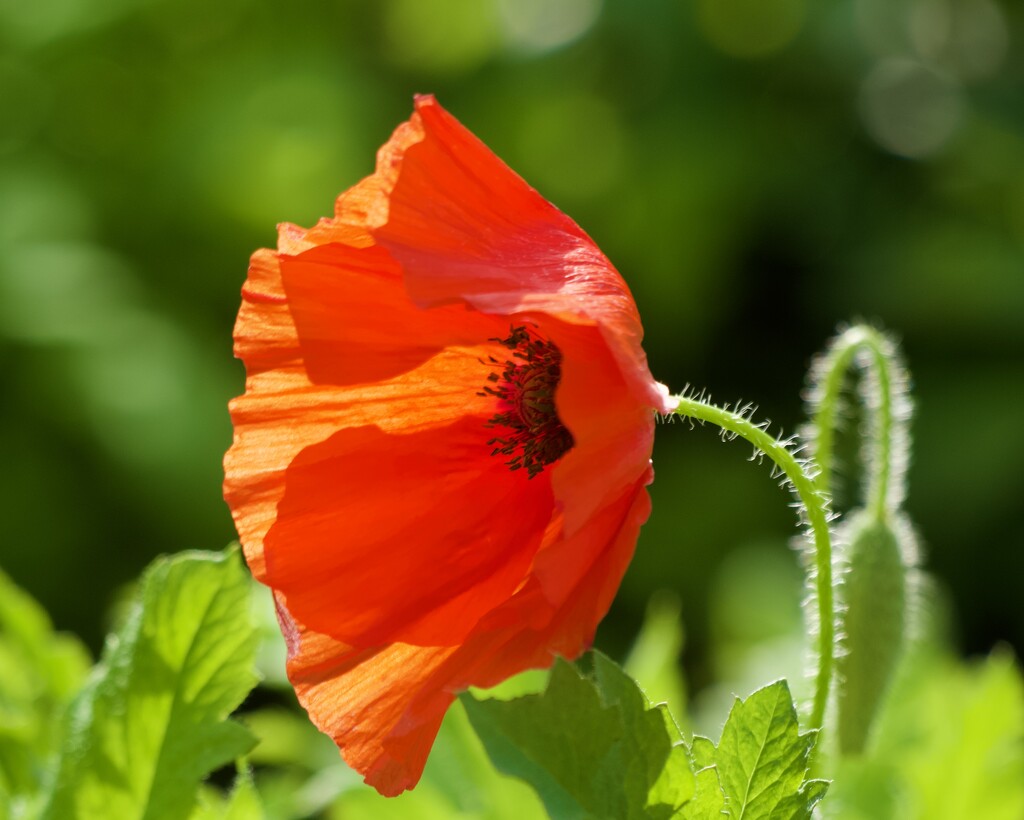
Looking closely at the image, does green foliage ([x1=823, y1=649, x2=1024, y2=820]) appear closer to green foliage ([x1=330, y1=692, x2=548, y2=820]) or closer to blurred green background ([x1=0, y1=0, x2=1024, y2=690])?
green foliage ([x1=330, y1=692, x2=548, y2=820])

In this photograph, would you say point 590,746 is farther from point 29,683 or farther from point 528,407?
point 29,683

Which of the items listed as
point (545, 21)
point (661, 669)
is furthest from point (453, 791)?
point (545, 21)

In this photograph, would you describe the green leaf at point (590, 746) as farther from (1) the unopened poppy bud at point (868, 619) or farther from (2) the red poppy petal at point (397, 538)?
(1) the unopened poppy bud at point (868, 619)

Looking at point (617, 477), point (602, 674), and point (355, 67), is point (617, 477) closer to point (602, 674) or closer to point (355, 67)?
point (602, 674)

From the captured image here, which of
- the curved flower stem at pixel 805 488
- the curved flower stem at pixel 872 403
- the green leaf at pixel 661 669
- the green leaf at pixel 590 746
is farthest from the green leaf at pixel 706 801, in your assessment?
the green leaf at pixel 661 669

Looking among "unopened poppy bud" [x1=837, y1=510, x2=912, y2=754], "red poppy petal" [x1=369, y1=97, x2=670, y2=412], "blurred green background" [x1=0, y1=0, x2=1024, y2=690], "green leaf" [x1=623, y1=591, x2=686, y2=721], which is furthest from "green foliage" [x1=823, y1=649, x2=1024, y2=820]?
"blurred green background" [x1=0, y1=0, x2=1024, y2=690]

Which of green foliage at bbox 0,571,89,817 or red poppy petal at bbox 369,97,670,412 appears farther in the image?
green foliage at bbox 0,571,89,817
